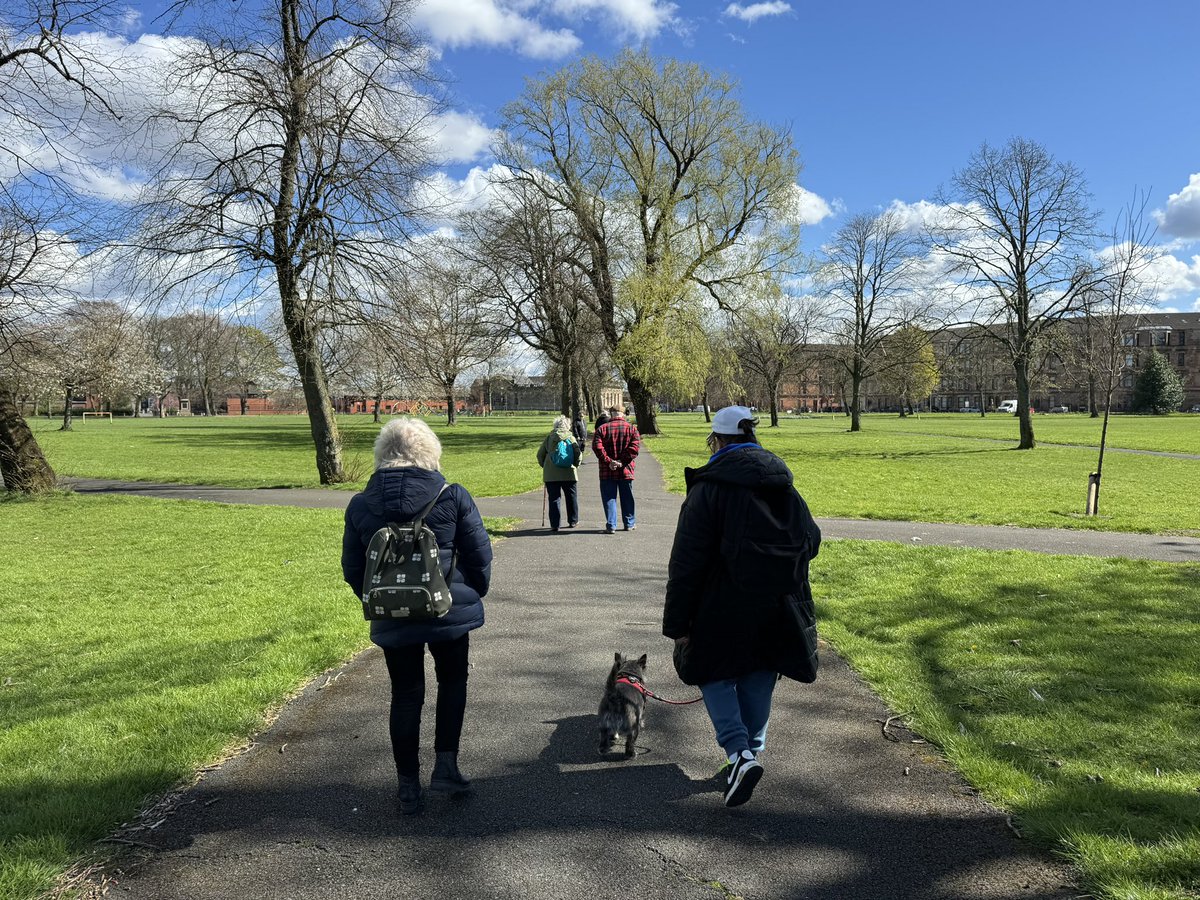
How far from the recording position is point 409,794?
3.35 m

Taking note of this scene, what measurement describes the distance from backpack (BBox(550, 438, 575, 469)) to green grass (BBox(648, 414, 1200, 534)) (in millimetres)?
5695

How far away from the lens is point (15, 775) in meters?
3.73

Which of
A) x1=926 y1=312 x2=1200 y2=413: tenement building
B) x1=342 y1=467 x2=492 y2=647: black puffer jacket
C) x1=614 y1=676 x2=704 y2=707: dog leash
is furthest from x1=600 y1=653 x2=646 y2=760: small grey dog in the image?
x1=926 y1=312 x2=1200 y2=413: tenement building

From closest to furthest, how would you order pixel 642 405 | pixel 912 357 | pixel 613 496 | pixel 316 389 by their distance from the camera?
pixel 613 496, pixel 316 389, pixel 642 405, pixel 912 357

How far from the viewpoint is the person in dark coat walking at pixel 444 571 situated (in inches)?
130

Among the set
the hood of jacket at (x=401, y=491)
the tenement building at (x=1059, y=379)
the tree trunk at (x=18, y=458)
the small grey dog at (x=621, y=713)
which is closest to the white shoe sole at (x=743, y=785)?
the small grey dog at (x=621, y=713)

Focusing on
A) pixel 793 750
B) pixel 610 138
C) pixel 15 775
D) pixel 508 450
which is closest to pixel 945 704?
pixel 793 750

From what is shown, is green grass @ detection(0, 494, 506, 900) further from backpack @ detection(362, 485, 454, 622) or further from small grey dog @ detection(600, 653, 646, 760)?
small grey dog @ detection(600, 653, 646, 760)

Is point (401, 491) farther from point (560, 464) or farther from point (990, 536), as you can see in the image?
point (990, 536)

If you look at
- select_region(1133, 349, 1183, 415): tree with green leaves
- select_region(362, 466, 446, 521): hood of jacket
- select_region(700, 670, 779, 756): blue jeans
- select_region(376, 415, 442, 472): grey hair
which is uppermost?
select_region(1133, 349, 1183, 415): tree with green leaves

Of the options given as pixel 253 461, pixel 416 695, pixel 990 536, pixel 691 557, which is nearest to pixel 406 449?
pixel 416 695

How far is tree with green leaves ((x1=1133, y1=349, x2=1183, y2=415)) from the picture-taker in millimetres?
81475

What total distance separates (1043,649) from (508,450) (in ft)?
94.4

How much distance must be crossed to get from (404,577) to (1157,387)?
10000 cm
